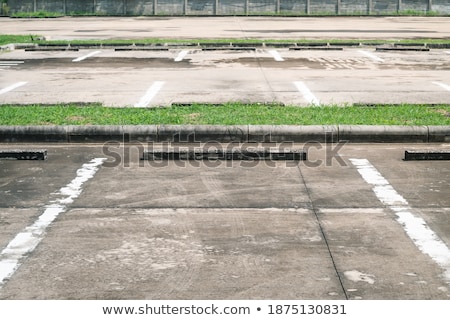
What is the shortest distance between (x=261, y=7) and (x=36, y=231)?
157 ft

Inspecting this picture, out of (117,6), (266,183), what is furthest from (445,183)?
(117,6)

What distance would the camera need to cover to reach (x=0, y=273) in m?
5.94

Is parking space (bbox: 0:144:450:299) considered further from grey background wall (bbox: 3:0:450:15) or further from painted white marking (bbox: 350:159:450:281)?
grey background wall (bbox: 3:0:450:15)

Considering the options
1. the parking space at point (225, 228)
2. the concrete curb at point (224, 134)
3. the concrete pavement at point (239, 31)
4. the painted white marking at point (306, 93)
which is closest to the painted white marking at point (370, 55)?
the painted white marking at point (306, 93)

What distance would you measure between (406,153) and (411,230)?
305cm

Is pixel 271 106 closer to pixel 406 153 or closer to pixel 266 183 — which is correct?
pixel 406 153

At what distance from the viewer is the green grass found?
1175cm

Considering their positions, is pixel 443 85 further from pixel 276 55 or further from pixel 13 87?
pixel 13 87

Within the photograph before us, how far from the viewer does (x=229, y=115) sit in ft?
40.2

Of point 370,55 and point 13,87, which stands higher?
point 370,55

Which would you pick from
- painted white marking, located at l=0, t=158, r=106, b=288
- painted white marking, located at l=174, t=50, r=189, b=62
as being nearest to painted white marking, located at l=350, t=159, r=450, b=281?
painted white marking, located at l=0, t=158, r=106, b=288

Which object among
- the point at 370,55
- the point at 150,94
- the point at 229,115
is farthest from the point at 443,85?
the point at 370,55

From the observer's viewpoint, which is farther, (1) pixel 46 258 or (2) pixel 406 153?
(2) pixel 406 153
